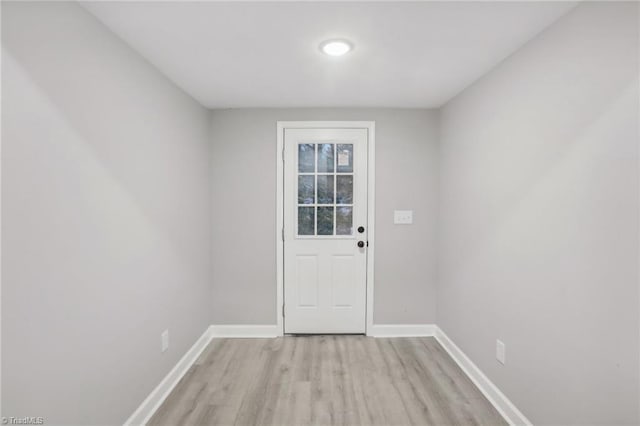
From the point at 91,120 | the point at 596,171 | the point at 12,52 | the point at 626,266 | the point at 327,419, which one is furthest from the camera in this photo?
the point at 327,419

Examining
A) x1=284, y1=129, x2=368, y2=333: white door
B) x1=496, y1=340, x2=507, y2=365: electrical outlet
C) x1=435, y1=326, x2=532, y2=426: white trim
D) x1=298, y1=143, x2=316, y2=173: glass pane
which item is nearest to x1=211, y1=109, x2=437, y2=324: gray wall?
x1=284, y1=129, x2=368, y2=333: white door

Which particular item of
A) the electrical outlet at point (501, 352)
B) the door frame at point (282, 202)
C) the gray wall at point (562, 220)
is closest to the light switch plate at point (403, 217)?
the door frame at point (282, 202)

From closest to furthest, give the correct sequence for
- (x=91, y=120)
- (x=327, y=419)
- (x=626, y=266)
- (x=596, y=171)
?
(x=626, y=266), (x=596, y=171), (x=91, y=120), (x=327, y=419)

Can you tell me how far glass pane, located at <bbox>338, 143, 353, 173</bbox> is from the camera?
3.14 metres

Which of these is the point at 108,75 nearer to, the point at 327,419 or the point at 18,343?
the point at 18,343

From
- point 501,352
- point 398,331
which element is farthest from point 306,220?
point 501,352

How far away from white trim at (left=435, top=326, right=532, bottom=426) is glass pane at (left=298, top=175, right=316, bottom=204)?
6.12 feet

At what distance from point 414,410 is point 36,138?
2.49m

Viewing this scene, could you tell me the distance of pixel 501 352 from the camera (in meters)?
2.04

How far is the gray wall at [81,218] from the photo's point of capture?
3.76ft

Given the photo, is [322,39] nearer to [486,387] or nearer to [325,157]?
[325,157]

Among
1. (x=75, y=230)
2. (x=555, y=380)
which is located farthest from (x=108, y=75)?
(x=555, y=380)

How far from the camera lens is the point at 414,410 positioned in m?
2.02

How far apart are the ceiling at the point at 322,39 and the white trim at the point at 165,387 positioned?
7.17ft
